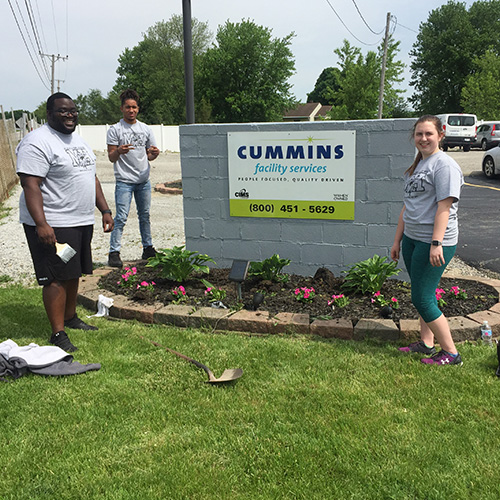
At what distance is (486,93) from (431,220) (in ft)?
150

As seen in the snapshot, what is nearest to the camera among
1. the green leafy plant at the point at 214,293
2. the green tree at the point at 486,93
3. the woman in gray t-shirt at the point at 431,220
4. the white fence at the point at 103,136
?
the woman in gray t-shirt at the point at 431,220

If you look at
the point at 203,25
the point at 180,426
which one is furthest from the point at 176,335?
the point at 203,25

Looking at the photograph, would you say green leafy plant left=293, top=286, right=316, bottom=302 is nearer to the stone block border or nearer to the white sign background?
the stone block border

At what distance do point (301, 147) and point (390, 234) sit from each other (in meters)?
1.20

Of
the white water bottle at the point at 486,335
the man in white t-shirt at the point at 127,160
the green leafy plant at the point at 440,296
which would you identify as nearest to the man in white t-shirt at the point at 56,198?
the man in white t-shirt at the point at 127,160

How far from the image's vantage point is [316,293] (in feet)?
15.6

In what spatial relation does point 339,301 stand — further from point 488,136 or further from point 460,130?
point 460,130

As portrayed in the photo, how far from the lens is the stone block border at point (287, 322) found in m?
3.92

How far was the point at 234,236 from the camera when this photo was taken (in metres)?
5.49

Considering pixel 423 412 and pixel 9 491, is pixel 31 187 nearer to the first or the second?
pixel 9 491

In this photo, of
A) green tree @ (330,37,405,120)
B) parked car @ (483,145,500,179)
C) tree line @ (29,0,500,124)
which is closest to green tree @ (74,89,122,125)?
tree line @ (29,0,500,124)

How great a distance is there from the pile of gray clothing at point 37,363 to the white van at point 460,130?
2874 cm

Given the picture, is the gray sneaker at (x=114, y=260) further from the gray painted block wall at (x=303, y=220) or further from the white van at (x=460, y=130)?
the white van at (x=460, y=130)

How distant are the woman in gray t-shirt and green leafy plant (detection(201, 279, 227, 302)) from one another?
1796 millimetres
